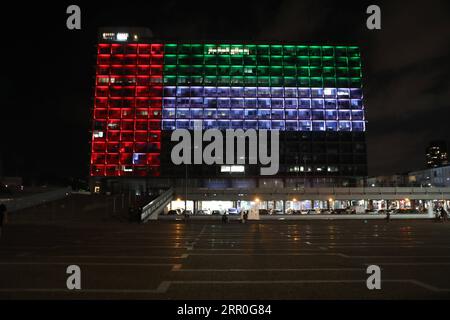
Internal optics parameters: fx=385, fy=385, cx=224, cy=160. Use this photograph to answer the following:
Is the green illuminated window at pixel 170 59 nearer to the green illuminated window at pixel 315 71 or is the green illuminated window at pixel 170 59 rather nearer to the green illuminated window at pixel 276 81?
the green illuminated window at pixel 276 81

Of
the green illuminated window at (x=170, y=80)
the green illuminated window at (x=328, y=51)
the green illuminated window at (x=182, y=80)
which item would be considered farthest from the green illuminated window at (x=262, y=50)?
the green illuminated window at (x=170, y=80)

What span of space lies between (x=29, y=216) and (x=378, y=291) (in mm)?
39647

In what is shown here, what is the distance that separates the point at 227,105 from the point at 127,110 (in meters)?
27.6

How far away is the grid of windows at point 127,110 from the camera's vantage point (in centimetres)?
10362

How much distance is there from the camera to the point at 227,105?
10731 centimetres

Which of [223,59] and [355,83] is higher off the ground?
[223,59]

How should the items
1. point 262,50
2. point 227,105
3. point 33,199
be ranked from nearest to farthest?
point 33,199 → point 227,105 → point 262,50

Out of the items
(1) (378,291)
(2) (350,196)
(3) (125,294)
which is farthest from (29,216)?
(2) (350,196)

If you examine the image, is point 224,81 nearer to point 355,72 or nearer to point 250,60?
point 250,60

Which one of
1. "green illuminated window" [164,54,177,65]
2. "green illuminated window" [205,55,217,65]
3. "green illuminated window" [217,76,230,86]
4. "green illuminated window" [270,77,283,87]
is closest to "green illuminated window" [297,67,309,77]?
"green illuminated window" [270,77,283,87]

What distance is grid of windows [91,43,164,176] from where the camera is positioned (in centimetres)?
10362

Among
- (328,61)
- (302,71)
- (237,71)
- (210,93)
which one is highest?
(328,61)

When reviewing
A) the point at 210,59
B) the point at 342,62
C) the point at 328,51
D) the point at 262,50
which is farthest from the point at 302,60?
the point at 210,59

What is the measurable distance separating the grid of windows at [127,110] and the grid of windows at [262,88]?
11.7 ft
